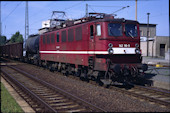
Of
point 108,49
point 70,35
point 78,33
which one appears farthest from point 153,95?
point 70,35

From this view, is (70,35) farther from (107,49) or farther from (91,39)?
(107,49)

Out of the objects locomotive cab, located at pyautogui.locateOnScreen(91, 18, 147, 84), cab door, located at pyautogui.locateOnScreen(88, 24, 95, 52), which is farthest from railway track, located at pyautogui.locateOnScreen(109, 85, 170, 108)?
cab door, located at pyautogui.locateOnScreen(88, 24, 95, 52)

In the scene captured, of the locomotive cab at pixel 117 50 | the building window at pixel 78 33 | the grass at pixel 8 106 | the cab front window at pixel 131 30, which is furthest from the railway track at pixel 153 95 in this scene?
the grass at pixel 8 106

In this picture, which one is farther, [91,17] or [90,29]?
[91,17]

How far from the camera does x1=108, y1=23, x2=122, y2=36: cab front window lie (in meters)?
11.4

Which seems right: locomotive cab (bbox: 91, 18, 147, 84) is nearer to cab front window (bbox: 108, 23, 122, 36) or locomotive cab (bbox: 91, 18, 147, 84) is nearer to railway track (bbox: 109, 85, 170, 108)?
cab front window (bbox: 108, 23, 122, 36)

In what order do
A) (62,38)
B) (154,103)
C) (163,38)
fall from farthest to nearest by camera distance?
(163,38)
(62,38)
(154,103)

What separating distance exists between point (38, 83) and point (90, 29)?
15.3ft

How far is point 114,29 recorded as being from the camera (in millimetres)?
11594

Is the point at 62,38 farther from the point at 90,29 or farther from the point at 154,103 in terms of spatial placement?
the point at 154,103

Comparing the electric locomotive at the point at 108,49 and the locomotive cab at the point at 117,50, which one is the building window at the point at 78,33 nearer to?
the electric locomotive at the point at 108,49

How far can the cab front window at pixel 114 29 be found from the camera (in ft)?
37.5

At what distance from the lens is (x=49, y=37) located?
63.2ft

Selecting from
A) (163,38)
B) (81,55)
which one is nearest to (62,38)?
(81,55)
